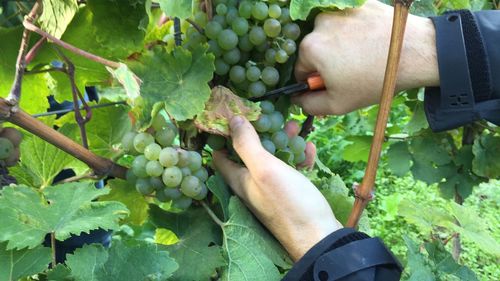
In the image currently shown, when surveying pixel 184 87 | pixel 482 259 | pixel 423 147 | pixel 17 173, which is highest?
pixel 184 87

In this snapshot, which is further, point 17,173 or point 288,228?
point 17,173

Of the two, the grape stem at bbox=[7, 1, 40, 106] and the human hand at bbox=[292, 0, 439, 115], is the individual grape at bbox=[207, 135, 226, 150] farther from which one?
the grape stem at bbox=[7, 1, 40, 106]

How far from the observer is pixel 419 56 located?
3.02ft

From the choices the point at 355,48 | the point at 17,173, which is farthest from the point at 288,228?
the point at 17,173

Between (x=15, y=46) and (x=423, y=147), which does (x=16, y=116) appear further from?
(x=423, y=147)

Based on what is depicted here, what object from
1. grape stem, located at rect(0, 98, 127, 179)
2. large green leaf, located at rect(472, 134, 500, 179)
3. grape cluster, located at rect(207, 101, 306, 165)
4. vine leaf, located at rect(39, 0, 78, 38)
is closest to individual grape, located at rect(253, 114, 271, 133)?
grape cluster, located at rect(207, 101, 306, 165)

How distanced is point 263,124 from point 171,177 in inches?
6.5

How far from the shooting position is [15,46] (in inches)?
37.4

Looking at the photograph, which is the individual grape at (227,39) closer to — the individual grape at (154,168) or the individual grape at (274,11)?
the individual grape at (274,11)

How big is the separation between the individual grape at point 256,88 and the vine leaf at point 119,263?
30 centimetres

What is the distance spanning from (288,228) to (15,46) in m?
0.55

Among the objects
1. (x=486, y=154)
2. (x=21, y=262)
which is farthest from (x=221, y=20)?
(x=486, y=154)

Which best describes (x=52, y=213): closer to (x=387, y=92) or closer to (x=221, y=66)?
(x=221, y=66)

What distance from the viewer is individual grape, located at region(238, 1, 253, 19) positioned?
838 mm
